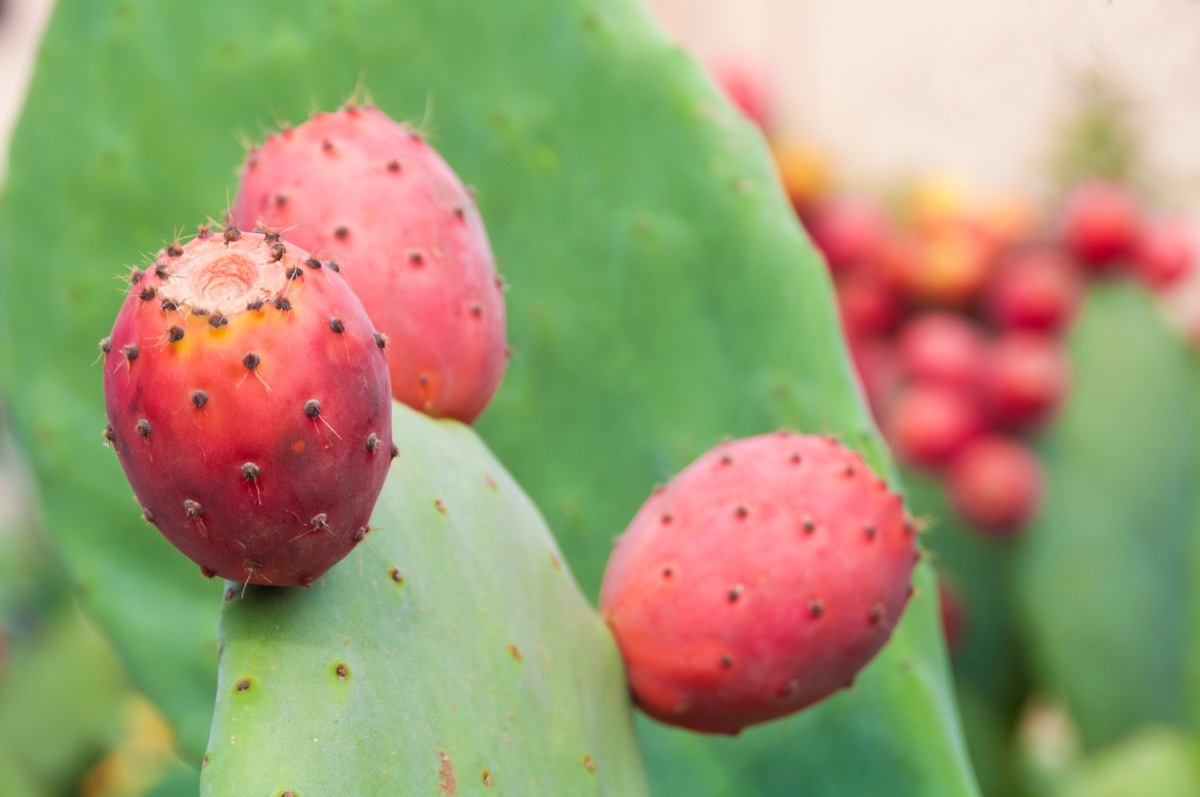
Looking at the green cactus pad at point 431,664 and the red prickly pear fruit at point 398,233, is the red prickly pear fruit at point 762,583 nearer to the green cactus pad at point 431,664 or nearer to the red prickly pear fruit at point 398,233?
the green cactus pad at point 431,664

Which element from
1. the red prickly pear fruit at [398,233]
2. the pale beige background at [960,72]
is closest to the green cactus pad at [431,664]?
the red prickly pear fruit at [398,233]

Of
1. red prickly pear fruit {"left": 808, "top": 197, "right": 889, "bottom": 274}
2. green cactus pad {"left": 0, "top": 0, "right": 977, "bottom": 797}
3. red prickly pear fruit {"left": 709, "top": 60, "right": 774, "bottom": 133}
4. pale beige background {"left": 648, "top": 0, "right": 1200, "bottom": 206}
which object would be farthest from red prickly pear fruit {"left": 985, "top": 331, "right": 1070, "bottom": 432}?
green cactus pad {"left": 0, "top": 0, "right": 977, "bottom": 797}

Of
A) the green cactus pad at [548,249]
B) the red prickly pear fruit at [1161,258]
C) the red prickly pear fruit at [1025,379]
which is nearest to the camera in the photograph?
the green cactus pad at [548,249]

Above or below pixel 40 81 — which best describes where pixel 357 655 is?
below

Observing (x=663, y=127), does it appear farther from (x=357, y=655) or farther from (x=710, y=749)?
(x=357, y=655)

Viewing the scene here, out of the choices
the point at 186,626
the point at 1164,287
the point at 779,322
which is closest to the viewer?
the point at 779,322

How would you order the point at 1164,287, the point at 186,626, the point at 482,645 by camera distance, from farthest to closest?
the point at 1164,287 < the point at 186,626 < the point at 482,645

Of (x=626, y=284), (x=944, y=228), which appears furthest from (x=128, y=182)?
(x=944, y=228)

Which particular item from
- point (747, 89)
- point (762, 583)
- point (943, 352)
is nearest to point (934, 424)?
point (943, 352)
